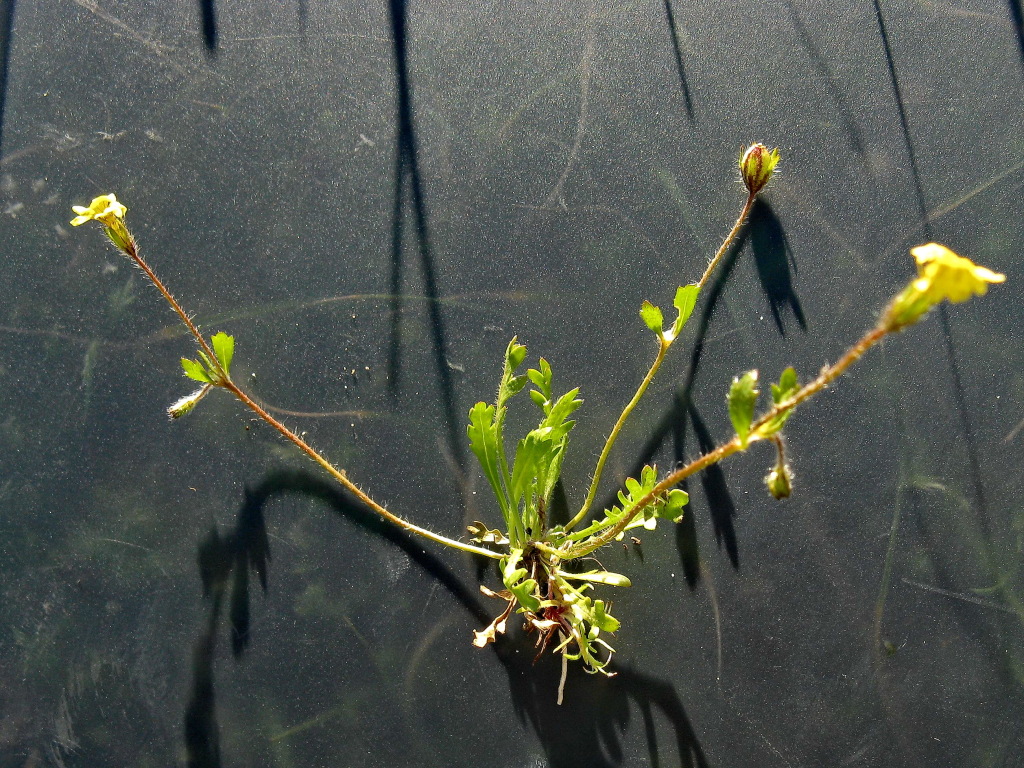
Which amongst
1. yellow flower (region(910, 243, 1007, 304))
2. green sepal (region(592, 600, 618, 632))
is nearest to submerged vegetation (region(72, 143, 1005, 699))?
green sepal (region(592, 600, 618, 632))

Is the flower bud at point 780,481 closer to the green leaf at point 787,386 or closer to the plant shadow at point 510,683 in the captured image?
the green leaf at point 787,386

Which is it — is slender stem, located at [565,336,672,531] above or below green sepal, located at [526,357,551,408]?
below

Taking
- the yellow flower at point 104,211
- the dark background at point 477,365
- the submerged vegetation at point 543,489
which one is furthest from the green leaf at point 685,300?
the yellow flower at point 104,211

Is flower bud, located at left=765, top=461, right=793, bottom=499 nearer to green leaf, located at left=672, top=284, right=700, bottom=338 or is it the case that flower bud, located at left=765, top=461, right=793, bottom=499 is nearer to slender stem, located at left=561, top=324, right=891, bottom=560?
slender stem, located at left=561, top=324, right=891, bottom=560

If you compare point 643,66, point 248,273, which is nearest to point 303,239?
point 248,273

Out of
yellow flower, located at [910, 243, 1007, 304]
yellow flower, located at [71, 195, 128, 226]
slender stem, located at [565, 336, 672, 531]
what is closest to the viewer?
yellow flower, located at [910, 243, 1007, 304]

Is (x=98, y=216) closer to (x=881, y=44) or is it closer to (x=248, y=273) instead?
(x=248, y=273)
